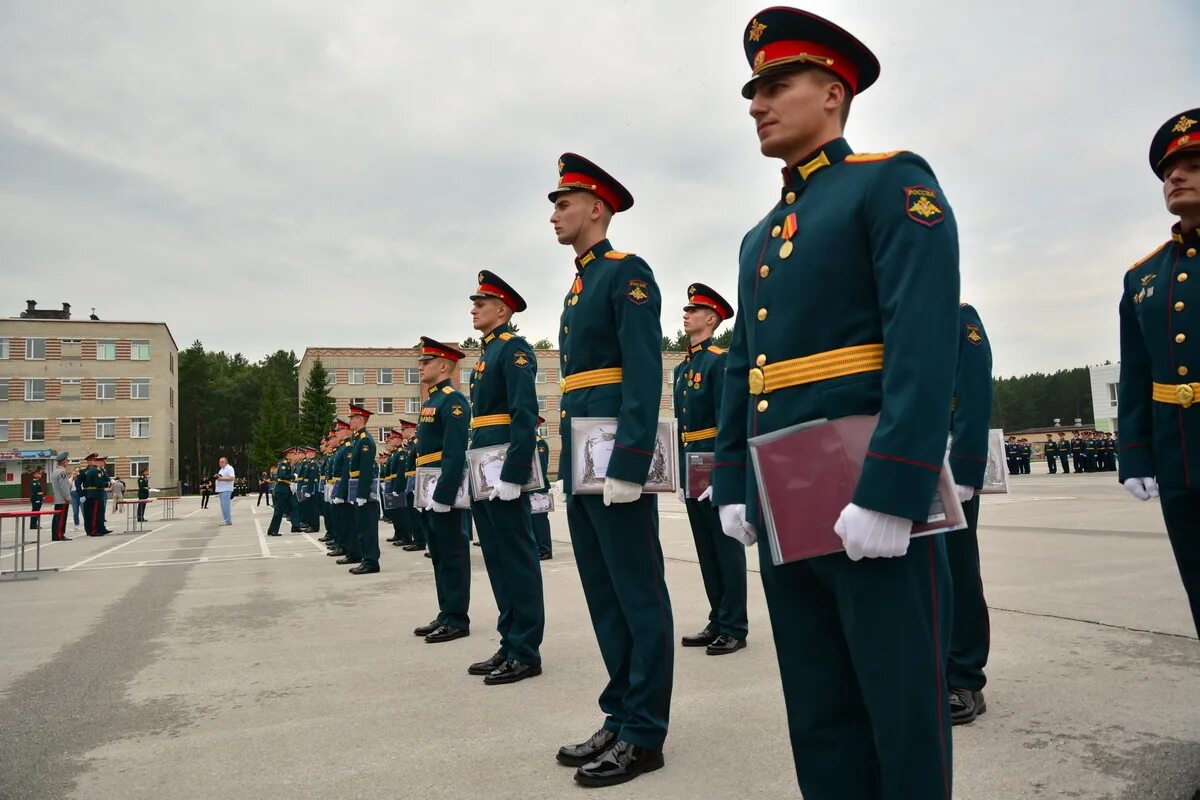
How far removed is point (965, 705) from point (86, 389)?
70755mm

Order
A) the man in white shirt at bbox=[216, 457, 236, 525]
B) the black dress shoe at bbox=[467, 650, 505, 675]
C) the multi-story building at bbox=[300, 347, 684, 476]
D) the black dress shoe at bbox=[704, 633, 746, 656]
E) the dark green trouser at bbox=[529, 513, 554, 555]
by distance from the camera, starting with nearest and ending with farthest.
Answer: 1. the black dress shoe at bbox=[467, 650, 505, 675]
2. the black dress shoe at bbox=[704, 633, 746, 656]
3. the dark green trouser at bbox=[529, 513, 554, 555]
4. the man in white shirt at bbox=[216, 457, 236, 525]
5. the multi-story building at bbox=[300, 347, 684, 476]

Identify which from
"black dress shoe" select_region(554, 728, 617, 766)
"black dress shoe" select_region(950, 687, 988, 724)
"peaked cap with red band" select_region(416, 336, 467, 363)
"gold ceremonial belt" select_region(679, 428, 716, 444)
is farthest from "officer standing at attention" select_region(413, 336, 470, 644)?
"black dress shoe" select_region(950, 687, 988, 724)

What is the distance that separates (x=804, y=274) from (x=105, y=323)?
235ft

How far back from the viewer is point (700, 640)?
5.55 metres

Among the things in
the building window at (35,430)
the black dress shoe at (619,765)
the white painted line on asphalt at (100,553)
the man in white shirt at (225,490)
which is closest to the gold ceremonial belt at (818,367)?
the black dress shoe at (619,765)

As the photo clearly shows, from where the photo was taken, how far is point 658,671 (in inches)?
136

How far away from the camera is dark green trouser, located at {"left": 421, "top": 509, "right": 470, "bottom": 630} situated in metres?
6.18

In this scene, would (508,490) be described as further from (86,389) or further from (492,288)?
(86,389)

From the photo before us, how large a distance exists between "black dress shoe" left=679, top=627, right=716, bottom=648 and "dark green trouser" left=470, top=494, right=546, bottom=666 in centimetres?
105

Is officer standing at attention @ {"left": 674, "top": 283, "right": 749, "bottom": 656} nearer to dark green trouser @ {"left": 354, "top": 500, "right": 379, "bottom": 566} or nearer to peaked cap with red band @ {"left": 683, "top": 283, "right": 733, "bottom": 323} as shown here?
peaked cap with red band @ {"left": 683, "top": 283, "right": 733, "bottom": 323}

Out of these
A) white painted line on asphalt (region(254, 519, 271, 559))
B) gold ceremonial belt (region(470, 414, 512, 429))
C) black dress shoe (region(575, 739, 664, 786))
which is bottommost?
white painted line on asphalt (region(254, 519, 271, 559))

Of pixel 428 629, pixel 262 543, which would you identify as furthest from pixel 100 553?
pixel 428 629

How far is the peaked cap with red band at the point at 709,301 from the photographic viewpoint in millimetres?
6543

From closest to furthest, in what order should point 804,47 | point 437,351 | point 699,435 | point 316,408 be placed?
point 804,47 < point 699,435 < point 437,351 < point 316,408
